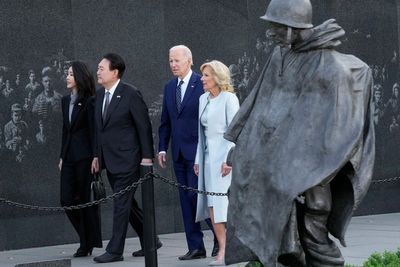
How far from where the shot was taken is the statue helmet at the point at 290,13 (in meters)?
8.05

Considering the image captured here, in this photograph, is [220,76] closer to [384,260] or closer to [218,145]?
[218,145]

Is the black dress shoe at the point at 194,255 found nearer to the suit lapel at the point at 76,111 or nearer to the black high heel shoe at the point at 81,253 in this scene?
the black high heel shoe at the point at 81,253

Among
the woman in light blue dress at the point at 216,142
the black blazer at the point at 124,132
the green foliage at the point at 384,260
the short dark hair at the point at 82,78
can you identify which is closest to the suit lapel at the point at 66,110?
the short dark hair at the point at 82,78

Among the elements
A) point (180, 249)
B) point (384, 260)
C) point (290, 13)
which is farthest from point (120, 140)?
point (290, 13)

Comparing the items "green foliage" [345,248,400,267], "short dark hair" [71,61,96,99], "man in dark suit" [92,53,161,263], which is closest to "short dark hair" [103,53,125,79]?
"man in dark suit" [92,53,161,263]

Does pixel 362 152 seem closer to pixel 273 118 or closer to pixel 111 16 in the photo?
pixel 273 118

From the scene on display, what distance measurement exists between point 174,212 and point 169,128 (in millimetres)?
2218

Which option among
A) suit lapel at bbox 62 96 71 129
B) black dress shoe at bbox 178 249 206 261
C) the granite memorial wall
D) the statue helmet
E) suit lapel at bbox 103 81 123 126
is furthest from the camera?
the granite memorial wall

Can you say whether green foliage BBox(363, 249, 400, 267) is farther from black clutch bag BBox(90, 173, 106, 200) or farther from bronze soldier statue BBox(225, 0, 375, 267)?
black clutch bag BBox(90, 173, 106, 200)

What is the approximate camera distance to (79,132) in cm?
1267

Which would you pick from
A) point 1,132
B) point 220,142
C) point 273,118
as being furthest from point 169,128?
point 273,118

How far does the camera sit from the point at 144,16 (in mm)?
14250

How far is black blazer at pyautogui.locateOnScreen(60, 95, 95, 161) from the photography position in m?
12.6

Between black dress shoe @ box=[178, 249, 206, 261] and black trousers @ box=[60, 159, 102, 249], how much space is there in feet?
3.80
